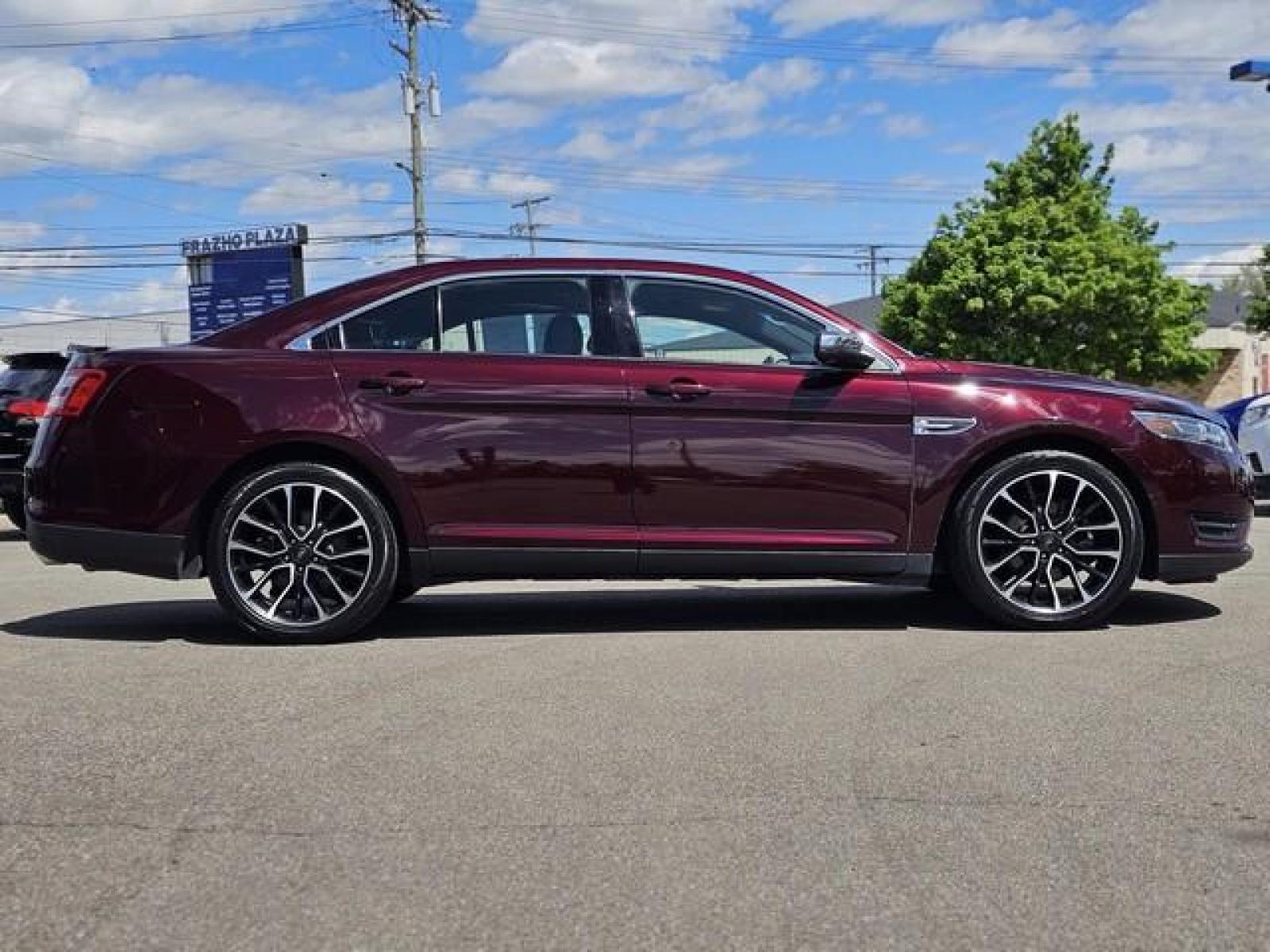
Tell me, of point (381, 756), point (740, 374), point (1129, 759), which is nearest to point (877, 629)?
point (740, 374)

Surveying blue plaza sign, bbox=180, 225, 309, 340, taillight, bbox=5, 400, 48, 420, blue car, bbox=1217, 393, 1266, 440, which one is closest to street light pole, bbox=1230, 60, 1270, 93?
blue car, bbox=1217, 393, 1266, 440

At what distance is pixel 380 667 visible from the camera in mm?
5609

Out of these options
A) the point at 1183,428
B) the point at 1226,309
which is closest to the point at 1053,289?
the point at 1226,309

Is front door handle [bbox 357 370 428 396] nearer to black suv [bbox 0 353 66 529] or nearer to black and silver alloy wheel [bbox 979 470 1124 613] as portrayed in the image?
black and silver alloy wheel [bbox 979 470 1124 613]

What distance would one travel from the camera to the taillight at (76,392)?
6.12 m

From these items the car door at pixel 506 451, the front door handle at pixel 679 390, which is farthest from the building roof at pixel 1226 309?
the car door at pixel 506 451

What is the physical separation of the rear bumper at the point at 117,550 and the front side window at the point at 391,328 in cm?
108

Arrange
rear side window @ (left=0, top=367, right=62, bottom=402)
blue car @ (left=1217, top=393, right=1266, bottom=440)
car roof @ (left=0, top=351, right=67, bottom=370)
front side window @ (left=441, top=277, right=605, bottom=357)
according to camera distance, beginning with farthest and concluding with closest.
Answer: blue car @ (left=1217, top=393, right=1266, bottom=440) → rear side window @ (left=0, top=367, right=62, bottom=402) → car roof @ (left=0, top=351, right=67, bottom=370) → front side window @ (left=441, top=277, right=605, bottom=357)

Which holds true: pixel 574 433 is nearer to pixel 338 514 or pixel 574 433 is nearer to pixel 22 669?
pixel 338 514

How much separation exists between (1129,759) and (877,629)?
2.22 metres

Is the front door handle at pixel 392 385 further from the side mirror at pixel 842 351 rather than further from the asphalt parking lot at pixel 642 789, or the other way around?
the side mirror at pixel 842 351

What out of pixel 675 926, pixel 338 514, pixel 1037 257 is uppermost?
pixel 1037 257

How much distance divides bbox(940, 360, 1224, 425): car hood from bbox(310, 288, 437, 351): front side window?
7.57ft

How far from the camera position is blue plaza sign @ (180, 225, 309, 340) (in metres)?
40.3
